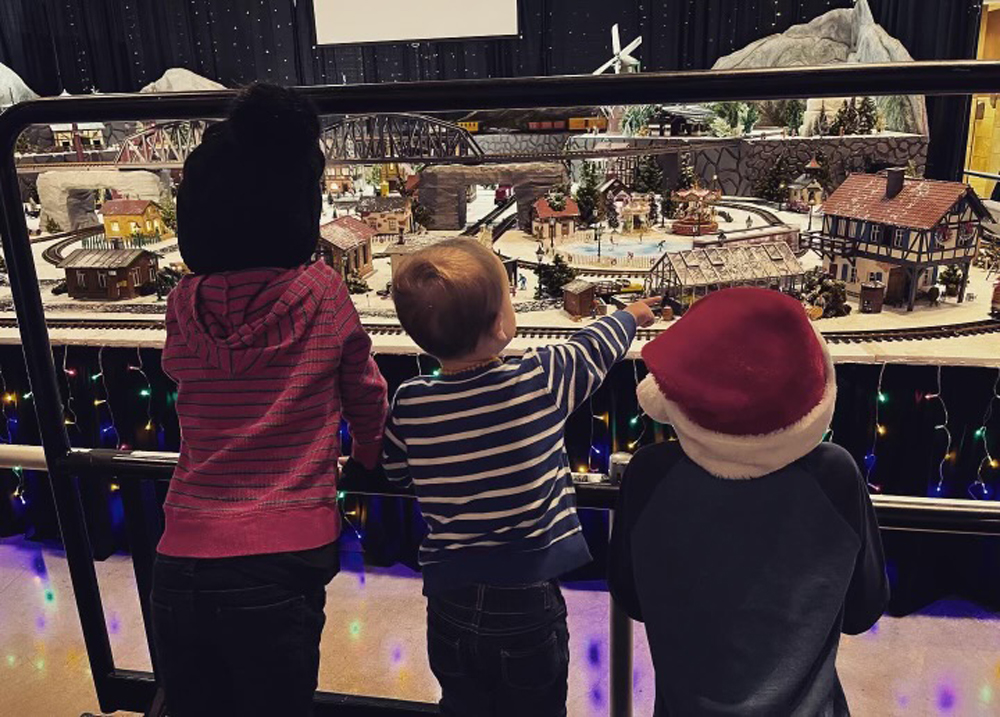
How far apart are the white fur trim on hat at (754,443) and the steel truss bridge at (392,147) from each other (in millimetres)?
2974

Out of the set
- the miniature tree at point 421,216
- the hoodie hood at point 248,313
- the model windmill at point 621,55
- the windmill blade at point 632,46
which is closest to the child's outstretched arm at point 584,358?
the hoodie hood at point 248,313

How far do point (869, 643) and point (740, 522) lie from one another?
1744 mm

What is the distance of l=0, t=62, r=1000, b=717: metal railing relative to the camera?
637 mm

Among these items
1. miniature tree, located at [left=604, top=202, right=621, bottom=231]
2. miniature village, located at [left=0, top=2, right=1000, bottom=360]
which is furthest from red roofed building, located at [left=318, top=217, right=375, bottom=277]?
miniature tree, located at [left=604, top=202, right=621, bottom=231]

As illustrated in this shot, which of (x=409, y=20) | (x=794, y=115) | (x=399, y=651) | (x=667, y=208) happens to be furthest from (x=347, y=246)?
(x=409, y=20)

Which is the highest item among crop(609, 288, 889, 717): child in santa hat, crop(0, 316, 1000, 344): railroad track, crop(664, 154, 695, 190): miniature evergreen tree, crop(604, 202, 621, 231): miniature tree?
crop(609, 288, 889, 717): child in santa hat

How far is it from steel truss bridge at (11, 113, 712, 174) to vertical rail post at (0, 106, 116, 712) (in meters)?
2.72

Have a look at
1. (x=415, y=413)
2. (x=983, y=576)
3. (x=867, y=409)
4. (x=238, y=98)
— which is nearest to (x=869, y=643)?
(x=983, y=576)

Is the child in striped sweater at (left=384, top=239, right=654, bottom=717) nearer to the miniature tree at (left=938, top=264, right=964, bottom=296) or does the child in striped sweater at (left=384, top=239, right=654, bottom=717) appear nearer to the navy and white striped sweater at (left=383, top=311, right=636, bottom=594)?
the navy and white striped sweater at (left=383, top=311, right=636, bottom=594)

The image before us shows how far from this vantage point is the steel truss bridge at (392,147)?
3674mm

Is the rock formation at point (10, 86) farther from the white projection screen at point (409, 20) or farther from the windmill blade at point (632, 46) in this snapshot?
the windmill blade at point (632, 46)

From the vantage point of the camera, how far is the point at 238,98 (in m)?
0.76

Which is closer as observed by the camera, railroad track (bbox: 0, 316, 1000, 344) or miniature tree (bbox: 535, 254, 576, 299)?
railroad track (bbox: 0, 316, 1000, 344)

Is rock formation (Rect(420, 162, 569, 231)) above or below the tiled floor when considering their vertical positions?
above
